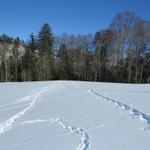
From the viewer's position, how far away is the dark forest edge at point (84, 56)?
4369cm

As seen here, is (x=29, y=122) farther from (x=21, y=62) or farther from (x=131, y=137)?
(x=21, y=62)

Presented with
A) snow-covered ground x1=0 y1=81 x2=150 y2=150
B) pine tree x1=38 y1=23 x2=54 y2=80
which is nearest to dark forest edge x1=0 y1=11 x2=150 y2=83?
pine tree x1=38 y1=23 x2=54 y2=80

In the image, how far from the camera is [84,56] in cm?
5381

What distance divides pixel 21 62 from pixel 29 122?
49312mm

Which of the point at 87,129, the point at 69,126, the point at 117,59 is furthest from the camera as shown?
the point at 117,59

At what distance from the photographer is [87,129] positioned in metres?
6.50

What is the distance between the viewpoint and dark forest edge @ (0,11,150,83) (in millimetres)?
43688

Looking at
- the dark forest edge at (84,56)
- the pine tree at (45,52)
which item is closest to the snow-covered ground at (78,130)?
the dark forest edge at (84,56)

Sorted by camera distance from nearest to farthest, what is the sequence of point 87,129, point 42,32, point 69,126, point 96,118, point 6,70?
point 87,129 < point 69,126 < point 96,118 < point 6,70 < point 42,32

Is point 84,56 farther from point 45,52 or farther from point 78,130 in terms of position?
point 78,130

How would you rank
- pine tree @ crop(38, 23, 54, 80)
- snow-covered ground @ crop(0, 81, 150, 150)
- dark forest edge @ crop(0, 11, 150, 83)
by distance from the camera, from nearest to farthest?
snow-covered ground @ crop(0, 81, 150, 150) → dark forest edge @ crop(0, 11, 150, 83) → pine tree @ crop(38, 23, 54, 80)

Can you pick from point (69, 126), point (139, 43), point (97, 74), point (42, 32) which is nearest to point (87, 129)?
Result: point (69, 126)

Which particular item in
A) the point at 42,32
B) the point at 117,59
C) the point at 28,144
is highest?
the point at 42,32

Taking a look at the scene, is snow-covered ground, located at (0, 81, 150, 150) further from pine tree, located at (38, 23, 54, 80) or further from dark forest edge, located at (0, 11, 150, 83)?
pine tree, located at (38, 23, 54, 80)
